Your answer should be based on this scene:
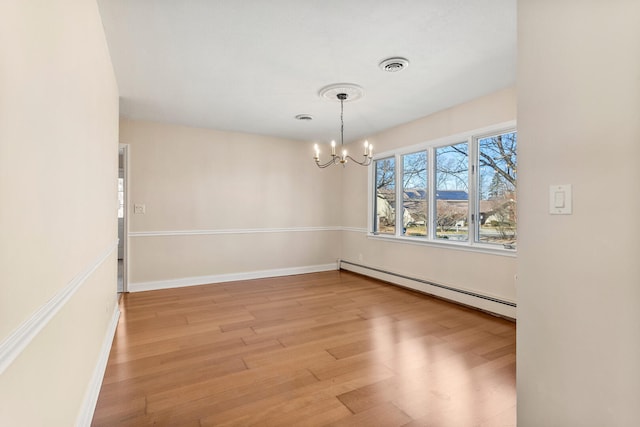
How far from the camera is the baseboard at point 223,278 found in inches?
174

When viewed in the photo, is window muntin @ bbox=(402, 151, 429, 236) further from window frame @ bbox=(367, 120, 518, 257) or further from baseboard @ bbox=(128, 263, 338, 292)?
baseboard @ bbox=(128, 263, 338, 292)

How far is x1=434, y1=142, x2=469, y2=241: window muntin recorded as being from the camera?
3.84m

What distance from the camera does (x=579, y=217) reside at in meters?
1.12

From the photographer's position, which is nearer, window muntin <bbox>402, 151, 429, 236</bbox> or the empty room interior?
the empty room interior

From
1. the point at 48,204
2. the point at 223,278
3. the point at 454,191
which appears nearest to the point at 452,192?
the point at 454,191

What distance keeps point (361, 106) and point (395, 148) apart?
4.01ft

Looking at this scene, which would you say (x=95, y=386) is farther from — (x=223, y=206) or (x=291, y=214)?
(x=291, y=214)

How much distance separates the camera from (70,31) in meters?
1.41

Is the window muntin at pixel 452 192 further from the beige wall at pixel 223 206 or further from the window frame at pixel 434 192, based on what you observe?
the beige wall at pixel 223 206

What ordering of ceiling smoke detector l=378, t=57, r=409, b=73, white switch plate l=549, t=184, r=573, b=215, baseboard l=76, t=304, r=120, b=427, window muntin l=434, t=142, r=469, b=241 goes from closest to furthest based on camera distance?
white switch plate l=549, t=184, r=573, b=215 → baseboard l=76, t=304, r=120, b=427 → ceiling smoke detector l=378, t=57, r=409, b=73 → window muntin l=434, t=142, r=469, b=241

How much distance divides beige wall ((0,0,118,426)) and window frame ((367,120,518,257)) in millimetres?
3607

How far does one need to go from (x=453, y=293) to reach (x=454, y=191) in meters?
1.30

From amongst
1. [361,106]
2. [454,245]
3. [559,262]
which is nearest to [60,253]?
[559,262]

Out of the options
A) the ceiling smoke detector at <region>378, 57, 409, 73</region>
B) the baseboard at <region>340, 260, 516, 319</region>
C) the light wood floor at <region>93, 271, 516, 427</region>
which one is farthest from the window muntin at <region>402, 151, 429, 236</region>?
the ceiling smoke detector at <region>378, 57, 409, 73</region>
